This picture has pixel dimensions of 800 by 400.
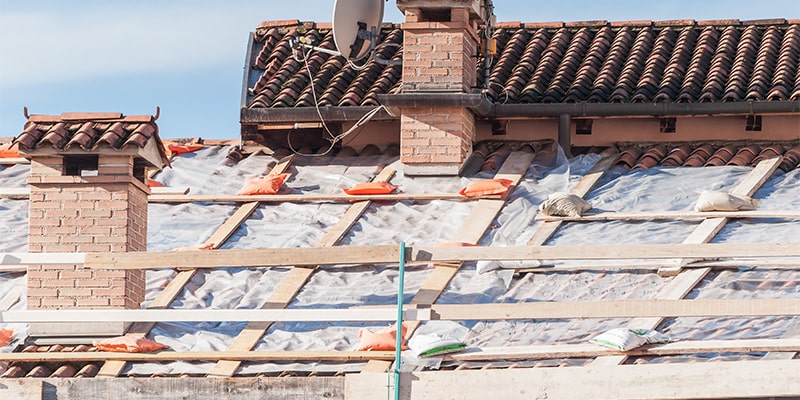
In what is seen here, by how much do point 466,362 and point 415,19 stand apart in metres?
5.66

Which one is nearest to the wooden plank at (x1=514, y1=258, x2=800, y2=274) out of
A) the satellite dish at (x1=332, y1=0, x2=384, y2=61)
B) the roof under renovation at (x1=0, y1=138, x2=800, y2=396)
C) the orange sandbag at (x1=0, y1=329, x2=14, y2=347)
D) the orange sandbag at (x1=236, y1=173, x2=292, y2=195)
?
the roof under renovation at (x1=0, y1=138, x2=800, y2=396)

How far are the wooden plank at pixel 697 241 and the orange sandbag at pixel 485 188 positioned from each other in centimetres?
208

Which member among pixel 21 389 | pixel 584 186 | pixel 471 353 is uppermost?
pixel 584 186

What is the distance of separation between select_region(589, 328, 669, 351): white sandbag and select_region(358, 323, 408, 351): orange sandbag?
60.7 inches

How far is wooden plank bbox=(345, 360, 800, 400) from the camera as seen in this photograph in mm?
10680

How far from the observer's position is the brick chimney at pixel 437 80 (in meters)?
15.9

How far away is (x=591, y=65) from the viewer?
689 inches

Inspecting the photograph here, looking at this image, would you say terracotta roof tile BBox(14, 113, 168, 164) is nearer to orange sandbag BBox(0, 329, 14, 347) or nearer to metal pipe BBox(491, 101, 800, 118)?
orange sandbag BBox(0, 329, 14, 347)

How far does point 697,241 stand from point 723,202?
67 cm

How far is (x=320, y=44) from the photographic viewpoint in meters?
18.7

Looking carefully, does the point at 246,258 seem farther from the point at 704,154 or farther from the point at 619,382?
the point at 704,154

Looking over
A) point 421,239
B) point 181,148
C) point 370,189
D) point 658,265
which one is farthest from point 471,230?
point 181,148

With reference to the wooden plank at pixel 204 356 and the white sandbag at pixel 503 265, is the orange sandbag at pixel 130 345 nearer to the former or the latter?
the wooden plank at pixel 204 356

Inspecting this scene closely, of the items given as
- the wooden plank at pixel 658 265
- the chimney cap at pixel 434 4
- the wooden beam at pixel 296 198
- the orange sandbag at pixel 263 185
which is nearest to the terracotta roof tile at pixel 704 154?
the wooden beam at pixel 296 198
